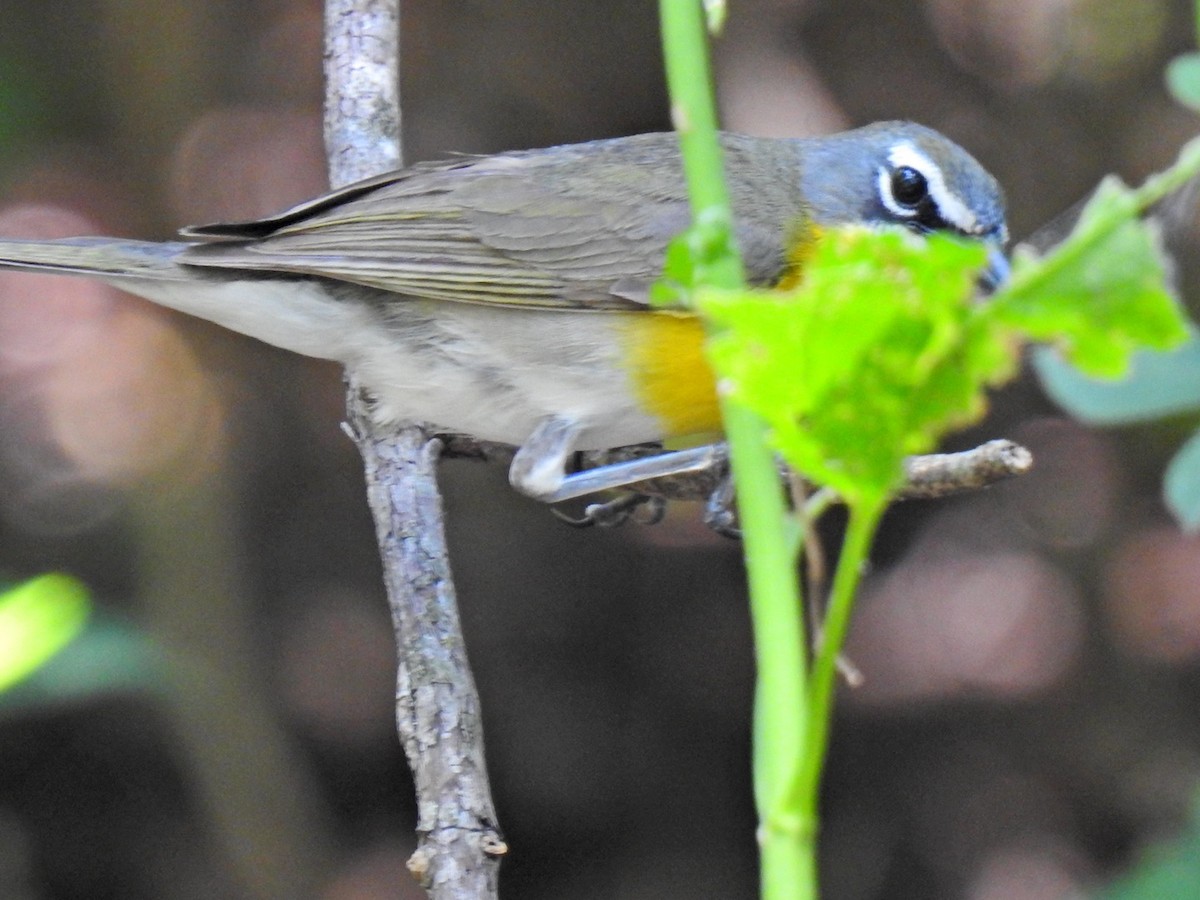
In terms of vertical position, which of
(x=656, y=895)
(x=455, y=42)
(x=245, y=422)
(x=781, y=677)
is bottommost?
(x=781, y=677)

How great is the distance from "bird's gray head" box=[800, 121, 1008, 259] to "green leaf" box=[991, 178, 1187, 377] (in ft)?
10.1

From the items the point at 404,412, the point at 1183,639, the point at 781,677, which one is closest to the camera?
the point at 781,677

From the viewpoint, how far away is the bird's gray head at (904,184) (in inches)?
154

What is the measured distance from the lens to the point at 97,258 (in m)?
3.62

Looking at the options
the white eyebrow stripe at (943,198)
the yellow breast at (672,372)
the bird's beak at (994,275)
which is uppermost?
the white eyebrow stripe at (943,198)

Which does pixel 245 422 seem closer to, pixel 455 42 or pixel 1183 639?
pixel 455 42

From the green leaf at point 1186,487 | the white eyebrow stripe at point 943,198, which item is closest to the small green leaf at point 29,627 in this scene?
the green leaf at point 1186,487

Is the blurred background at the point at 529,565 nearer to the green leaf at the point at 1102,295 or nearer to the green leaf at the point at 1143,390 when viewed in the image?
the green leaf at the point at 1143,390

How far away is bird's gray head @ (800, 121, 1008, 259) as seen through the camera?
3902 millimetres

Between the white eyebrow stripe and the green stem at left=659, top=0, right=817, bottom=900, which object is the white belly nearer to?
the white eyebrow stripe

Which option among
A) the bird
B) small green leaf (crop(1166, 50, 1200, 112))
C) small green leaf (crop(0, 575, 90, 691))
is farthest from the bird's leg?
small green leaf (crop(1166, 50, 1200, 112))

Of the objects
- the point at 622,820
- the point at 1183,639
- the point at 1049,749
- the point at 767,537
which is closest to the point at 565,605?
the point at 622,820

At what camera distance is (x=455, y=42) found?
594 centimetres

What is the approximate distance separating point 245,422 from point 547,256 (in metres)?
2.28
